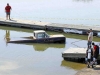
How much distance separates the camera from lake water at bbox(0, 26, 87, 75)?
15123 mm

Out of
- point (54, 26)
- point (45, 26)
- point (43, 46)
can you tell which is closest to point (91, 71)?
point (43, 46)

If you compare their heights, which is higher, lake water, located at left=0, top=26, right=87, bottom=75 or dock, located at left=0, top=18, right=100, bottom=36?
dock, located at left=0, top=18, right=100, bottom=36

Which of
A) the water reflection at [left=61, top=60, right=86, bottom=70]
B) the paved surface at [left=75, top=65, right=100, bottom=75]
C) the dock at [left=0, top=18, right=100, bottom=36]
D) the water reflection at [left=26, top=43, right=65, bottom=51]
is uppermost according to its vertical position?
the dock at [left=0, top=18, right=100, bottom=36]

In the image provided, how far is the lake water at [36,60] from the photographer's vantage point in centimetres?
1512

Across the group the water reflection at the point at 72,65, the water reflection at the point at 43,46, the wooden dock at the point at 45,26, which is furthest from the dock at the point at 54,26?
the water reflection at the point at 72,65

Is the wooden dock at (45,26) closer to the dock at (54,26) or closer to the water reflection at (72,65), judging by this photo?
the dock at (54,26)

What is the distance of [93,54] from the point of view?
47.9 feet

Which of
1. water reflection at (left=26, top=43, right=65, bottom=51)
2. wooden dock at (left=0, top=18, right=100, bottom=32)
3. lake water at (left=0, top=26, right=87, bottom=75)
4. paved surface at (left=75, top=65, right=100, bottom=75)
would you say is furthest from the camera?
wooden dock at (left=0, top=18, right=100, bottom=32)

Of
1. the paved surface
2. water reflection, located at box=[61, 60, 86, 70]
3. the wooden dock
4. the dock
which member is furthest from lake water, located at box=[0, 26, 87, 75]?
the wooden dock

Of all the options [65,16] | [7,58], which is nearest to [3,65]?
[7,58]

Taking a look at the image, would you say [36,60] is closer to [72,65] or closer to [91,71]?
[72,65]

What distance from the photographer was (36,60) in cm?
1700

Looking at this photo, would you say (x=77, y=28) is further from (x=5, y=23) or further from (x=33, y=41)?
(x=5, y=23)

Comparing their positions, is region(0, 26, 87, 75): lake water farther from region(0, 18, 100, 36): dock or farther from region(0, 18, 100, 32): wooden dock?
region(0, 18, 100, 32): wooden dock
